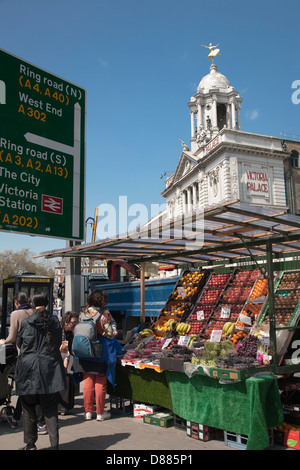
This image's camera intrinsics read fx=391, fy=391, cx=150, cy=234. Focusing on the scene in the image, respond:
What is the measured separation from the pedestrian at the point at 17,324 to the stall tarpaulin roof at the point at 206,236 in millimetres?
1336

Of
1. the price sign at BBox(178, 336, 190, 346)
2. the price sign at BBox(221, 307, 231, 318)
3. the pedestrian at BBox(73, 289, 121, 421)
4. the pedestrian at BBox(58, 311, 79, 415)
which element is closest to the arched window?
the price sign at BBox(221, 307, 231, 318)

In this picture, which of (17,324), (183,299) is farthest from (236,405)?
(183,299)

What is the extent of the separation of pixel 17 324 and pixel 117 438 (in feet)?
6.43

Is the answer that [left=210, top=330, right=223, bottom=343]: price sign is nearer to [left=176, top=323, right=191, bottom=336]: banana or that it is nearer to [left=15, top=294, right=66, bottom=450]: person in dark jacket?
[left=176, top=323, right=191, bottom=336]: banana

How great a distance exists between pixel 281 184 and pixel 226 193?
5.38 meters

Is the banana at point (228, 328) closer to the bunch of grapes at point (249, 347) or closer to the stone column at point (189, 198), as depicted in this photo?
the bunch of grapes at point (249, 347)

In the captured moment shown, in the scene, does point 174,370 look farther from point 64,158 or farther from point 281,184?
point 281,184

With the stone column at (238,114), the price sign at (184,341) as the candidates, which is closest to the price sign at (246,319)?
the price sign at (184,341)

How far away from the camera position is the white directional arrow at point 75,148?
6.71 m

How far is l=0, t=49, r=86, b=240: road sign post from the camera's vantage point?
6180mm

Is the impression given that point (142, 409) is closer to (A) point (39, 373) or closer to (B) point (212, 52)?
(A) point (39, 373)

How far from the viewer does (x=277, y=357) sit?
16.4 feet
